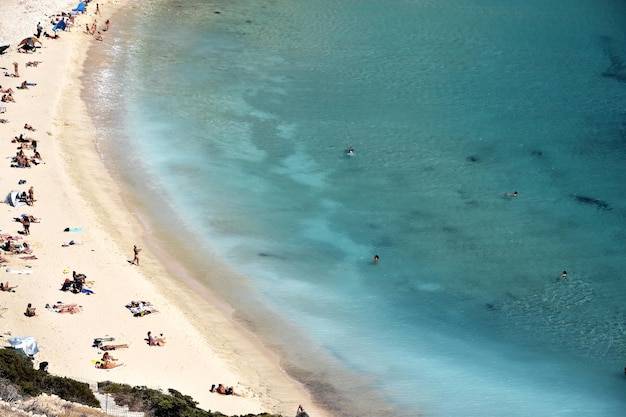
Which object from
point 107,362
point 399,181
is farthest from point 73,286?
point 399,181

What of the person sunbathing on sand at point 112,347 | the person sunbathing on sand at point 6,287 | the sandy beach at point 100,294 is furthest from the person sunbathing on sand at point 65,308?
the person sunbathing on sand at point 112,347

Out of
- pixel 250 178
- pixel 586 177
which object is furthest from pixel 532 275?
pixel 250 178

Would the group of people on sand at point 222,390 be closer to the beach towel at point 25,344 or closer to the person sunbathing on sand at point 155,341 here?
the person sunbathing on sand at point 155,341

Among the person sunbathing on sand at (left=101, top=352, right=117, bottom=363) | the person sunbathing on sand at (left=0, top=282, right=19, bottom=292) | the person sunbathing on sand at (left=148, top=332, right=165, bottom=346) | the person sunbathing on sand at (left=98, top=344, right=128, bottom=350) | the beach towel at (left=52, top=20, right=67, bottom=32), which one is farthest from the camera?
the beach towel at (left=52, top=20, right=67, bottom=32)

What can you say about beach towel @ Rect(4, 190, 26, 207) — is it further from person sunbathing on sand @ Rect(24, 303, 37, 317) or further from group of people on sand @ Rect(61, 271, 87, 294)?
person sunbathing on sand @ Rect(24, 303, 37, 317)

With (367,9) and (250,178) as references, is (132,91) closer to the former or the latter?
(250,178)

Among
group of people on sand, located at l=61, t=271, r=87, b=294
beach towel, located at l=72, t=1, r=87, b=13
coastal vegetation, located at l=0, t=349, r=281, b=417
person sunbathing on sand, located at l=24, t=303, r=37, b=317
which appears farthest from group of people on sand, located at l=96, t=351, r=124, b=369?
beach towel, located at l=72, t=1, r=87, b=13

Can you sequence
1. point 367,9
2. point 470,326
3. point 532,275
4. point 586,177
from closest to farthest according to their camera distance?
1. point 470,326
2. point 532,275
3. point 586,177
4. point 367,9
